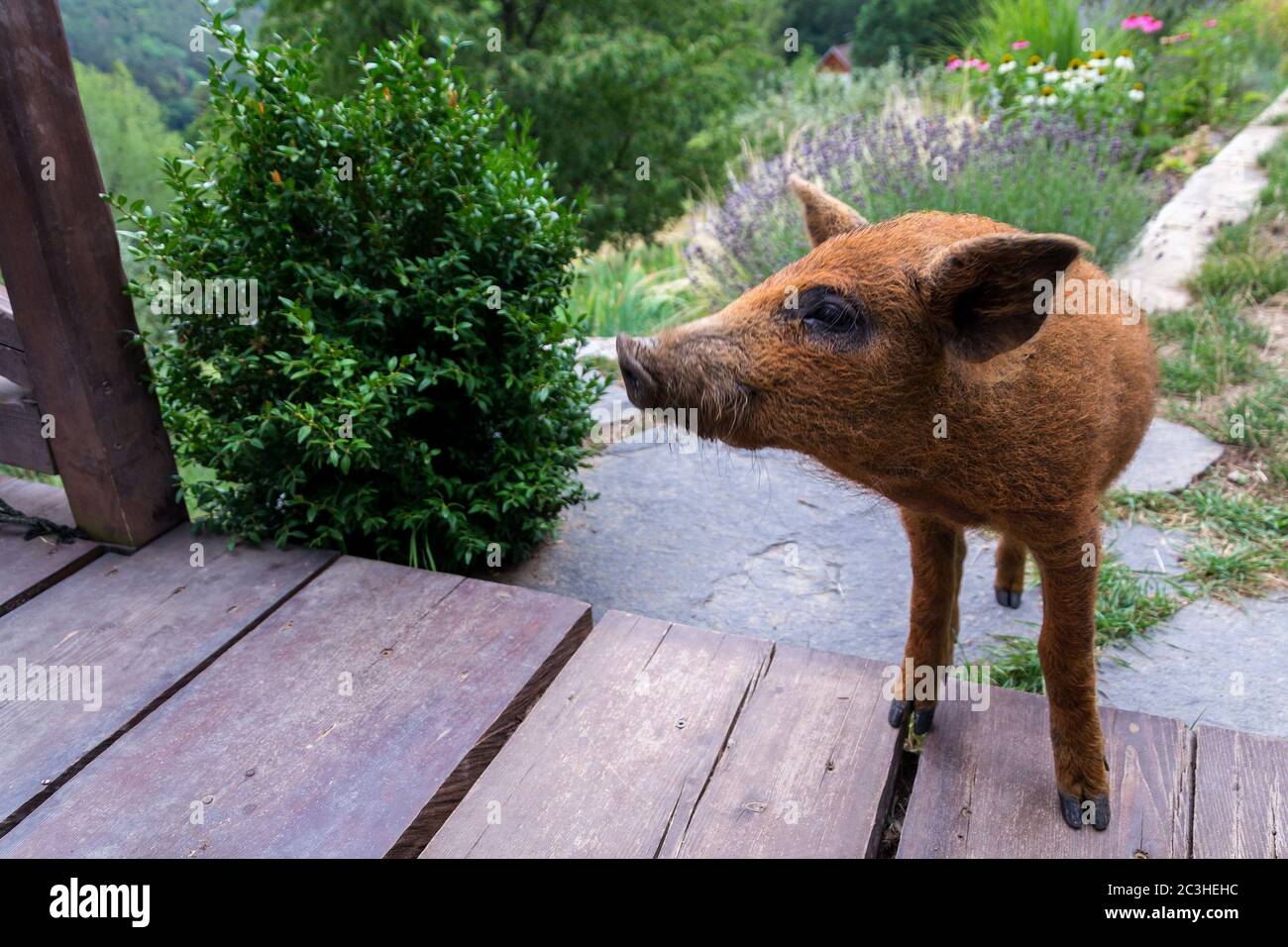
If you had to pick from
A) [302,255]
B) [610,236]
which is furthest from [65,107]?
[610,236]

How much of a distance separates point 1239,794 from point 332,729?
211cm

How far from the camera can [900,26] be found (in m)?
19.4

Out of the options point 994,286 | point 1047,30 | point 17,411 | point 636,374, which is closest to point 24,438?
point 17,411

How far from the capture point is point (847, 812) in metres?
2.16

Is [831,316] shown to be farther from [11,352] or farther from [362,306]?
[11,352]

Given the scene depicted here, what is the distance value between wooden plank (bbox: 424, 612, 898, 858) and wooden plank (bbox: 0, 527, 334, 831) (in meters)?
0.91

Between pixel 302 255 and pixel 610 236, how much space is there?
31.4 feet

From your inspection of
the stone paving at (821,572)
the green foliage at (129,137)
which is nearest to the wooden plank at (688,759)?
the stone paving at (821,572)

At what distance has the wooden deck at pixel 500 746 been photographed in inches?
81.8

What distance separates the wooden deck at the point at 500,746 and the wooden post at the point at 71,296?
Answer: 12.7 inches

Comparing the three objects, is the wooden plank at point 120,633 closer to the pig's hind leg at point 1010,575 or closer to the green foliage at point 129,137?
the pig's hind leg at point 1010,575

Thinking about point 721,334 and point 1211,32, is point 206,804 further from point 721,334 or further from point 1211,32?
point 1211,32

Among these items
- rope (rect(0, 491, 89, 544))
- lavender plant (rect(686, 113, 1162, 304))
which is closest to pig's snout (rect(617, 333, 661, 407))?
rope (rect(0, 491, 89, 544))
